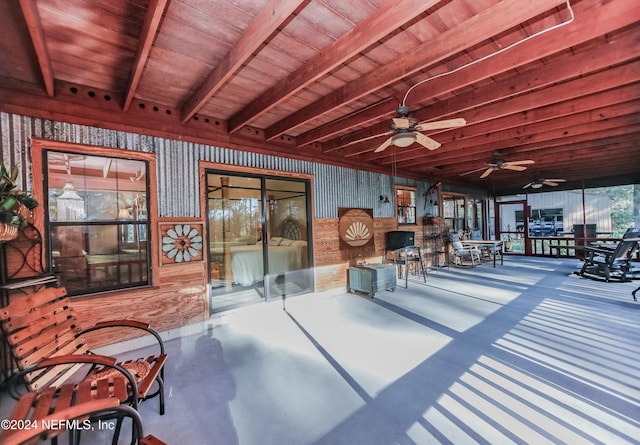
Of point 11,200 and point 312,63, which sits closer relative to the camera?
point 11,200

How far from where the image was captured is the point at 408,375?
7.83 ft

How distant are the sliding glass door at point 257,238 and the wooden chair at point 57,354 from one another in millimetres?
1824

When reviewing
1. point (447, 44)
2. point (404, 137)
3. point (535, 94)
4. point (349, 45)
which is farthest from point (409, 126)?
point (535, 94)

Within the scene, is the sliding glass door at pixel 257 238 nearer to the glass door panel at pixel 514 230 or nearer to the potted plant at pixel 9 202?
the potted plant at pixel 9 202

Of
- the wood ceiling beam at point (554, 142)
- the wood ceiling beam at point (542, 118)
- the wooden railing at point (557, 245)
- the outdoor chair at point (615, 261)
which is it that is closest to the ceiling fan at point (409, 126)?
the wood ceiling beam at point (542, 118)

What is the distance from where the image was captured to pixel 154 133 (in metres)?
3.28

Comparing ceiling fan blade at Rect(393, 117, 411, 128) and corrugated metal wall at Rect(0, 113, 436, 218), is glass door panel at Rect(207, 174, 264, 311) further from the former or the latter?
ceiling fan blade at Rect(393, 117, 411, 128)

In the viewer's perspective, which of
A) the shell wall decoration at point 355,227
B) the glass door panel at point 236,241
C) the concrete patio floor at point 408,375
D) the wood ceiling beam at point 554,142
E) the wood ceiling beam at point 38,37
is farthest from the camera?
the shell wall decoration at point 355,227

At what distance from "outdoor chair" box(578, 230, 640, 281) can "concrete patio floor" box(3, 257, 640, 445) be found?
181 centimetres

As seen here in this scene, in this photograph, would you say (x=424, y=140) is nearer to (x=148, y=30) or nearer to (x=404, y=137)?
(x=404, y=137)

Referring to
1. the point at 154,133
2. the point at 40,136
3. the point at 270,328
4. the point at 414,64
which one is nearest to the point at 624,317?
the point at 414,64

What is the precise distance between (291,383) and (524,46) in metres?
3.44

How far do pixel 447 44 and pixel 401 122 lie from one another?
82 cm

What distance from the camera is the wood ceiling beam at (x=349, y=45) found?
1.63m
